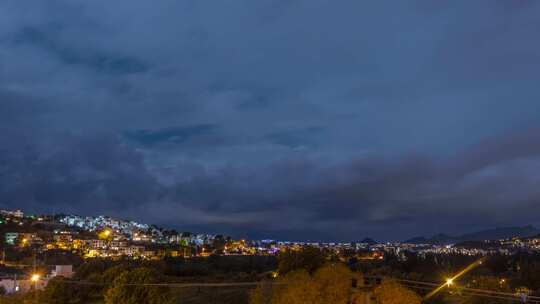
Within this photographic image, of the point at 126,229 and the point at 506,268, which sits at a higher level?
the point at 126,229

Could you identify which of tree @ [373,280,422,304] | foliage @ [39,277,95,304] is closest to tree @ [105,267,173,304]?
foliage @ [39,277,95,304]

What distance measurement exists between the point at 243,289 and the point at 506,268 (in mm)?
41217

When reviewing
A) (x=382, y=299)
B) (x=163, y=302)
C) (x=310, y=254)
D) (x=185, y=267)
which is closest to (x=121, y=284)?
(x=163, y=302)

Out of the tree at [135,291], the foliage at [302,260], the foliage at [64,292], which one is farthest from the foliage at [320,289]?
the foliage at [64,292]

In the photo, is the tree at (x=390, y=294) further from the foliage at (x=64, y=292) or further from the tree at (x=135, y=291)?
the foliage at (x=64, y=292)

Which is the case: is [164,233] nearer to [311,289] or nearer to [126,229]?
[126,229]

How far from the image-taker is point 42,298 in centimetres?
3022

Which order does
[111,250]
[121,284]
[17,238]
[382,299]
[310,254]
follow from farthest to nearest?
1. [111,250]
2. [17,238]
3. [310,254]
4. [121,284]
5. [382,299]

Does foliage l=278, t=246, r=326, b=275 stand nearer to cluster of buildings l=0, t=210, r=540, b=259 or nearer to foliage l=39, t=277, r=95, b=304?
cluster of buildings l=0, t=210, r=540, b=259

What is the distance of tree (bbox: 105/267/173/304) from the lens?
24.8m

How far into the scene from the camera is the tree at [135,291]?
24.8 m

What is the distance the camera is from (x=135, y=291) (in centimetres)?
2506

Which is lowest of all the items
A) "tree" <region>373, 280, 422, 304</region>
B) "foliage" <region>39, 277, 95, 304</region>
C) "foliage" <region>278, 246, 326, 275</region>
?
"foliage" <region>39, 277, 95, 304</region>

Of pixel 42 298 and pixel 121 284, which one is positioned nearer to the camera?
pixel 121 284
